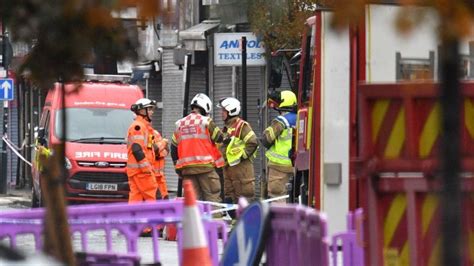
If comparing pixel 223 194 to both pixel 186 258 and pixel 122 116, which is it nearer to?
pixel 122 116

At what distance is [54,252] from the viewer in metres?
6.90

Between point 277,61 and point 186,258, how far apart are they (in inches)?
661

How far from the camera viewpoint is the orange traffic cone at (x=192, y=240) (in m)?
7.93

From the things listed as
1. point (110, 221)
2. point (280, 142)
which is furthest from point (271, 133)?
point (110, 221)

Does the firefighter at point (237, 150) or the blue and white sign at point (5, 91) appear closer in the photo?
the firefighter at point (237, 150)

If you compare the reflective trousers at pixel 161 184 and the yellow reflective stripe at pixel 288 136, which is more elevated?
Result: the yellow reflective stripe at pixel 288 136

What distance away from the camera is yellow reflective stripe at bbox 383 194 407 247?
7.70 metres

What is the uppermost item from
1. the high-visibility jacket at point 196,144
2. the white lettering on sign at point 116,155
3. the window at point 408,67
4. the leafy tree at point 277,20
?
the leafy tree at point 277,20

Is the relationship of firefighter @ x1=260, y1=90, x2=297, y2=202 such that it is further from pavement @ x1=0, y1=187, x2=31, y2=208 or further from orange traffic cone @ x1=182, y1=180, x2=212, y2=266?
pavement @ x1=0, y1=187, x2=31, y2=208

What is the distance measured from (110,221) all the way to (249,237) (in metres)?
1.09

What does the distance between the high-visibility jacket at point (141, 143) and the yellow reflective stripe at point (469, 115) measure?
1085 cm

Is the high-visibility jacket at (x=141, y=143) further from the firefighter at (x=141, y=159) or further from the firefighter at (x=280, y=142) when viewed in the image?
the firefighter at (x=280, y=142)

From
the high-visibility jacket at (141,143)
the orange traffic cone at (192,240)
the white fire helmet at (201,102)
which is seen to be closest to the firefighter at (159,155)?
the high-visibility jacket at (141,143)

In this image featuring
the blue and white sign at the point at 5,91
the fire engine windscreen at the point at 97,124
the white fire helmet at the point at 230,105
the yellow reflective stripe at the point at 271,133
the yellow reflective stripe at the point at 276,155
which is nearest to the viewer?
the yellow reflective stripe at the point at 271,133
